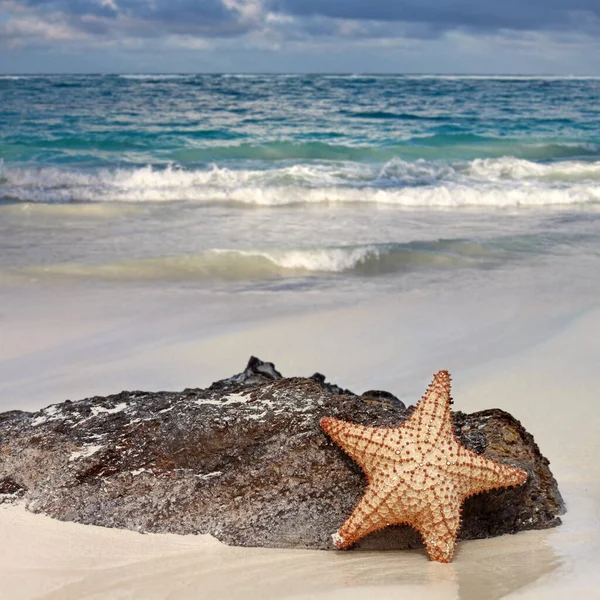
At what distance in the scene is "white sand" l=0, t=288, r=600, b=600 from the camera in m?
2.84

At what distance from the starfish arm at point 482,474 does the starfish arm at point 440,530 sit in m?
0.13

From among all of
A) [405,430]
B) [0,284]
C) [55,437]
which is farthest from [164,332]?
[405,430]

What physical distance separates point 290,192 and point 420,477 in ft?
38.0

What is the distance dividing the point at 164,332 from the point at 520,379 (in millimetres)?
2697

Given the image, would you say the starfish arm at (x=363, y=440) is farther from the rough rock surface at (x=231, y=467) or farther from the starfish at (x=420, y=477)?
the rough rock surface at (x=231, y=467)

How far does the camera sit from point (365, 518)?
302 cm

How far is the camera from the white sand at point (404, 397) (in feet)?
9.32

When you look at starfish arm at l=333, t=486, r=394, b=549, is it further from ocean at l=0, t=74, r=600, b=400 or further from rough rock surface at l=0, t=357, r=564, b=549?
ocean at l=0, t=74, r=600, b=400

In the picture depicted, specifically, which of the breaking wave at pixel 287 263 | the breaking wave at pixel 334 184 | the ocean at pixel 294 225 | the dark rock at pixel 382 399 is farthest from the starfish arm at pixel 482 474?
the breaking wave at pixel 334 184

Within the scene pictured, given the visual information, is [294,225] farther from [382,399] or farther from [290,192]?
[382,399]

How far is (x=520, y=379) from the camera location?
17.9 ft

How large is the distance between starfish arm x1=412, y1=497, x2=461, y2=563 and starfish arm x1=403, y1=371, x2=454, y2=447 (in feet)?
0.78

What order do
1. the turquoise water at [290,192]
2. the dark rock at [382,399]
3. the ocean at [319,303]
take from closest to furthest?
the ocean at [319,303] < the dark rock at [382,399] < the turquoise water at [290,192]

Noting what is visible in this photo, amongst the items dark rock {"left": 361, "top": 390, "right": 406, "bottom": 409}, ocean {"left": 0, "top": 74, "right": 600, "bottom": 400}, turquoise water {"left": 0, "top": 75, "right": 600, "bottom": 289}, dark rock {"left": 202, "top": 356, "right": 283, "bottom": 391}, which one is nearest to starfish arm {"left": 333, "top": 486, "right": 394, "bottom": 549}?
dark rock {"left": 361, "top": 390, "right": 406, "bottom": 409}
